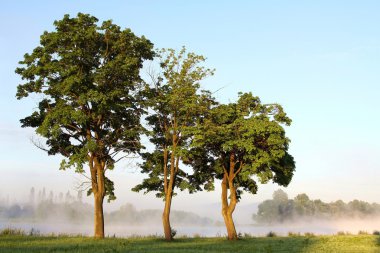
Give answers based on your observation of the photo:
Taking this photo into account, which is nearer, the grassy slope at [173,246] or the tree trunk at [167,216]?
the grassy slope at [173,246]

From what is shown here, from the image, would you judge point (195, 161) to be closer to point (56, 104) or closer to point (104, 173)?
point (104, 173)

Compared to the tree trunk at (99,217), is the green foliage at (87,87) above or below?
above

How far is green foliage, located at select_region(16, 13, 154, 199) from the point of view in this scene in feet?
128

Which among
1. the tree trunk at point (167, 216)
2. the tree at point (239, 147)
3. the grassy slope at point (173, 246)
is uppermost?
the tree at point (239, 147)

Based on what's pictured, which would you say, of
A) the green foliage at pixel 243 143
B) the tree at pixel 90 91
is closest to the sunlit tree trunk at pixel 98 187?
the tree at pixel 90 91

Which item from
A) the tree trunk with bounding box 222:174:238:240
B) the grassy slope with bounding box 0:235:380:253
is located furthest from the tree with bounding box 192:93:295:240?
the grassy slope with bounding box 0:235:380:253

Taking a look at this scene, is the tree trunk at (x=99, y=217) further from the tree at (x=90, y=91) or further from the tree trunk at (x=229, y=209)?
the tree trunk at (x=229, y=209)

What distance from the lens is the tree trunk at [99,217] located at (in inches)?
1593

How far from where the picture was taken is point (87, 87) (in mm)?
39438

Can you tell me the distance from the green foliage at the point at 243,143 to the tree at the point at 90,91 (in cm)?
729

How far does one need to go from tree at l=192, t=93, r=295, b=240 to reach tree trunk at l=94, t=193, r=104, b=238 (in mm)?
10216

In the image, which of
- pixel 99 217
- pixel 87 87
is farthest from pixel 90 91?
pixel 99 217

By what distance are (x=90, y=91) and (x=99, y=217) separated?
12343 mm

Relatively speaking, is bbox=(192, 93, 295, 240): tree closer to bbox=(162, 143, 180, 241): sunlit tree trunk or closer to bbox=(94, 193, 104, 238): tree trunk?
bbox=(162, 143, 180, 241): sunlit tree trunk
